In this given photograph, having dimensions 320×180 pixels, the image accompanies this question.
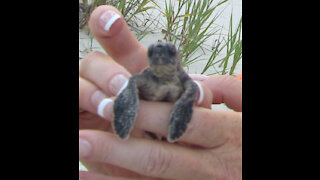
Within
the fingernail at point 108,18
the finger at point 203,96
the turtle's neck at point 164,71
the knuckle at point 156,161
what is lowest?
the knuckle at point 156,161

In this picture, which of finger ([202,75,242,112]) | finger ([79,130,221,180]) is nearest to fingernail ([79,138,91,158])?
finger ([79,130,221,180])

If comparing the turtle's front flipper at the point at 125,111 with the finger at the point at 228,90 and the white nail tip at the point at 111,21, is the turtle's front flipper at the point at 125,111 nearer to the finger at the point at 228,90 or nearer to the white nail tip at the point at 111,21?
the white nail tip at the point at 111,21

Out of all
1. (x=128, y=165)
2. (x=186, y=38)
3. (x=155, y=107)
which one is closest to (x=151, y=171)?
(x=128, y=165)

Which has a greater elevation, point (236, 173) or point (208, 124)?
point (208, 124)

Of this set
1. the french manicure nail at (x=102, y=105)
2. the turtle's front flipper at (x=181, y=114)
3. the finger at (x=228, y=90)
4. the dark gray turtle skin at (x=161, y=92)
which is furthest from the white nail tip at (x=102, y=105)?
the finger at (x=228, y=90)
